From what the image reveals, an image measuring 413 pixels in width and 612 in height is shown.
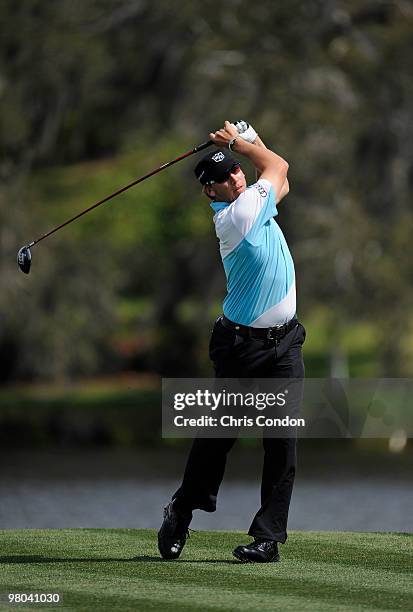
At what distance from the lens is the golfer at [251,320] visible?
25.5 feet

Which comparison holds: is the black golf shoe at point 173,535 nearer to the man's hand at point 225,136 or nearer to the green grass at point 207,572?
the green grass at point 207,572

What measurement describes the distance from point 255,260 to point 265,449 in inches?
39.3

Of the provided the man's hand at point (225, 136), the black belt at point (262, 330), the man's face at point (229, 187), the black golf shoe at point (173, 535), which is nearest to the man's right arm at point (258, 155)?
the man's hand at point (225, 136)

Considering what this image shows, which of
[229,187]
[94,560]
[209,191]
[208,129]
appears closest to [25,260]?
[209,191]

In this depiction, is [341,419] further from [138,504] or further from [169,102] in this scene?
[169,102]

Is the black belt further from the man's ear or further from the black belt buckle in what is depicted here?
the man's ear

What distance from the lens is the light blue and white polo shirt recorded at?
7.71 metres

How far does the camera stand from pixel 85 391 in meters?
40.6

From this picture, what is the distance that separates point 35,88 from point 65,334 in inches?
245

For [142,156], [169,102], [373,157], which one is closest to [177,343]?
[169,102]

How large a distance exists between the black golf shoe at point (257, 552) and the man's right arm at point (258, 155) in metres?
1.79

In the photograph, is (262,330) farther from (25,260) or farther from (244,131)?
(25,260)

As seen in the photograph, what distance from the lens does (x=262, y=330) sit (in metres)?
7.82

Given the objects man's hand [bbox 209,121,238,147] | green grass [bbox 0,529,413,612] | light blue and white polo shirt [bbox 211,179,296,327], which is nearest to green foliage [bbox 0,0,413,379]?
green grass [bbox 0,529,413,612]
